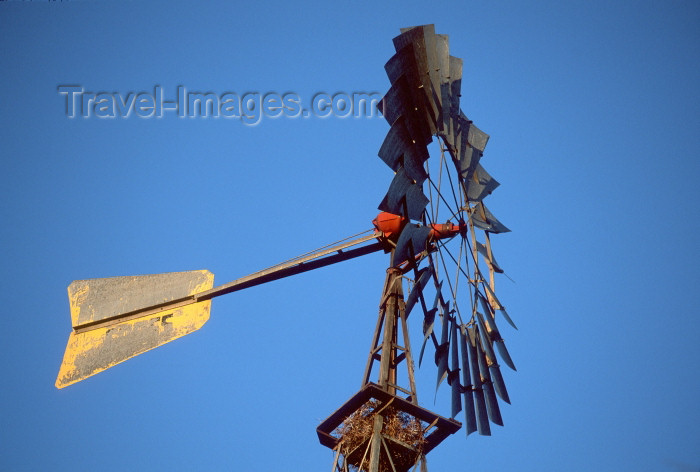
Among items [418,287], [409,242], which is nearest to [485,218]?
[418,287]

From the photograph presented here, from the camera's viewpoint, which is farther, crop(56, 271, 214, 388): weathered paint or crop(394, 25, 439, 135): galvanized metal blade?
crop(394, 25, 439, 135): galvanized metal blade

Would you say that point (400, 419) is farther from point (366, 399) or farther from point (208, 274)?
point (208, 274)

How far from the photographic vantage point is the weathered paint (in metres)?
9.60

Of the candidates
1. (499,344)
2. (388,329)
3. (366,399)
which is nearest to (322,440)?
(366,399)

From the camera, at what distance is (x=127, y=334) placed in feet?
34.1

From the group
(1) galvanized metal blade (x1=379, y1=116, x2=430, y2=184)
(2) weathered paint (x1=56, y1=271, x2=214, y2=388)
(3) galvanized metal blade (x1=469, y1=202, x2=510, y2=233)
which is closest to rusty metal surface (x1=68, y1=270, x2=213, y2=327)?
(2) weathered paint (x1=56, y1=271, x2=214, y2=388)

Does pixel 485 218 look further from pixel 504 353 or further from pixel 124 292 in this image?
pixel 124 292

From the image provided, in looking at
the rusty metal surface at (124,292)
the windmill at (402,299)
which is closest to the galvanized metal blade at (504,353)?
the windmill at (402,299)

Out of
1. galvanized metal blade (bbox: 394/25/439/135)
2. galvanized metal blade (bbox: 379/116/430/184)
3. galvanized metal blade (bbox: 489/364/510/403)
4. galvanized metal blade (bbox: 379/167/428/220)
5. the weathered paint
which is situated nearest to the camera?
galvanized metal blade (bbox: 379/167/428/220)

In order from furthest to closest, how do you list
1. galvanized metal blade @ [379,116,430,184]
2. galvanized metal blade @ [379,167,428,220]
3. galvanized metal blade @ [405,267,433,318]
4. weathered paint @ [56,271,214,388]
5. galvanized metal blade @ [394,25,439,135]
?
galvanized metal blade @ [405,267,433,318] < galvanized metal blade @ [394,25,439,135] < weathered paint @ [56,271,214,388] < galvanized metal blade @ [379,116,430,184] < galvanized metal blade @ [379,167,428,220]

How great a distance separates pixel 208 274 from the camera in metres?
11.6

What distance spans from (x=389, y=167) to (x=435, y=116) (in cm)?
154

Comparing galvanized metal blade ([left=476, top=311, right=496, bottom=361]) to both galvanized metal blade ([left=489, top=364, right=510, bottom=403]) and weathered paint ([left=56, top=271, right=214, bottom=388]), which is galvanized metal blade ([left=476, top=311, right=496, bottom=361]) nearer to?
galvanized metal blade ([left=489, top=364, right=510, bottom=403])

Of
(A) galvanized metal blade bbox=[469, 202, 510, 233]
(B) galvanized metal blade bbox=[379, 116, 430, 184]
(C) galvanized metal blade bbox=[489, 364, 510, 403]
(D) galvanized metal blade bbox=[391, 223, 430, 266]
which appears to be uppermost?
(B) galvanized metal blade bbox=[379, 116, 430, 184]
